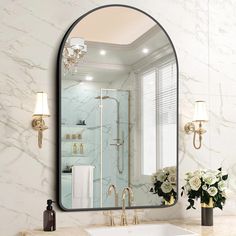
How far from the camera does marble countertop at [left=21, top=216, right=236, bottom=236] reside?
2.42 m

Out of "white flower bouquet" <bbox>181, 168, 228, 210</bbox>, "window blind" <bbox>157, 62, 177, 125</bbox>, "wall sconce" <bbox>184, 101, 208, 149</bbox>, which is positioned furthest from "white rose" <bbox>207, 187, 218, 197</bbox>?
"window blind" <bbox>157, 62, 177, 125</bbox>

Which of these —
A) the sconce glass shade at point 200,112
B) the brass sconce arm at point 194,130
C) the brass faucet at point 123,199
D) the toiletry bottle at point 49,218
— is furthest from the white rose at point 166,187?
the toiletry bottle at point 49,218

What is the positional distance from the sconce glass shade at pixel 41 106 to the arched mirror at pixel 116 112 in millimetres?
110

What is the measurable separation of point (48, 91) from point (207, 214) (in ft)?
3.94

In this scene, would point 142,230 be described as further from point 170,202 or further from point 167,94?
point 167,94

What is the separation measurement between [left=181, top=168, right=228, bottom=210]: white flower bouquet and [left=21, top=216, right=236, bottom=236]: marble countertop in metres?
0.14

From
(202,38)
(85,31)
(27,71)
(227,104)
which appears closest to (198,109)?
(227,104)

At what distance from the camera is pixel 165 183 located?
2807mm

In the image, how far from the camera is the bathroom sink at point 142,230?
2488 millimetres

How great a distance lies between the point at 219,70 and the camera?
308cm

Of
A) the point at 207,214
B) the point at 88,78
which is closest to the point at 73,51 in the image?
the point at 88,78

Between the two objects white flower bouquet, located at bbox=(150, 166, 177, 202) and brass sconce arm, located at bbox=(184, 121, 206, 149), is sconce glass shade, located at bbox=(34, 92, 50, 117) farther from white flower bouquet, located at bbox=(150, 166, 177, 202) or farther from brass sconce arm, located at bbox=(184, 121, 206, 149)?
brass sconce arm, located at bbox=(184, 121, 206, 149)

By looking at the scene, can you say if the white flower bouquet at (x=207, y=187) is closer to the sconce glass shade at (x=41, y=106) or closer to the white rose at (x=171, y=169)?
the white rose at (x=171, y=169)

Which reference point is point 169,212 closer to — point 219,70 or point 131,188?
point 131,188
